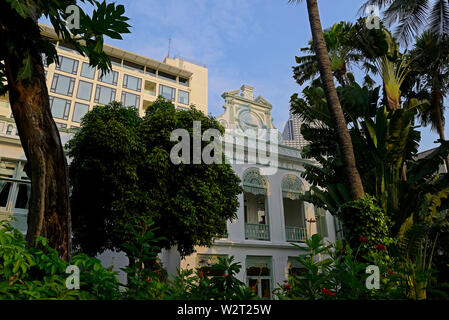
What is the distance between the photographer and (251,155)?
16578 mm

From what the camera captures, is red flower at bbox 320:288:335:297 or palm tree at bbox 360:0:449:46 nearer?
red flower at bbox 320:288:335:297

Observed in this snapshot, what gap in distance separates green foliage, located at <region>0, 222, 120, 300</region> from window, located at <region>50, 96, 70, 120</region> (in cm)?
3037

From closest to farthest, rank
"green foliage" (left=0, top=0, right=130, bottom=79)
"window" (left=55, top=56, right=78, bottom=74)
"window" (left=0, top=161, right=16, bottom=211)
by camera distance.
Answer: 1. "green foliage" (left=0, top=0, right=130, bottom=79)
2. "window" (left=0, top=161, right=16, bottom=211)
3. "window" (left=55, top=56, right=78, bottom=74)

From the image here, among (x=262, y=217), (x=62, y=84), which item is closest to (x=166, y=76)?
(x=62, y=84)

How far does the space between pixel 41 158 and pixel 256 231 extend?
13.5 m

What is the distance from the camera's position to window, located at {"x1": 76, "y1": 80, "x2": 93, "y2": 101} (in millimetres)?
30877

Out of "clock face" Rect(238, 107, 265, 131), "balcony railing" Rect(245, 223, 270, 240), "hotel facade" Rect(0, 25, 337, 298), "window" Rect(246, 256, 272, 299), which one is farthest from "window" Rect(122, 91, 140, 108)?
"window" Rect(246, 256, 272, 299)

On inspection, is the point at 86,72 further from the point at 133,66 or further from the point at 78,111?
the point at 133,66

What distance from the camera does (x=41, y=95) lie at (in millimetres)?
4043

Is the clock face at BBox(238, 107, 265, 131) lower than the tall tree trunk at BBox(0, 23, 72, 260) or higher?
higher

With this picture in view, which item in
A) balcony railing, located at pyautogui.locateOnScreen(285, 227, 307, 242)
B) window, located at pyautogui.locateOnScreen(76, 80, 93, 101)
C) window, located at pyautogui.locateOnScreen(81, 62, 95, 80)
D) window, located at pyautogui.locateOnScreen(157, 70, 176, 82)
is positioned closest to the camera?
balcony railing, located at pyautogui.locateOnScreen(285, 227, 307, 242)

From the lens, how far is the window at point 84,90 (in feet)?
101

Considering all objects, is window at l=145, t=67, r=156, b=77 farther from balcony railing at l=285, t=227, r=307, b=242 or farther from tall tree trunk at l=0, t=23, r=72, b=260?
tall tree trunk at l=0, t=23, r=72, b=260
